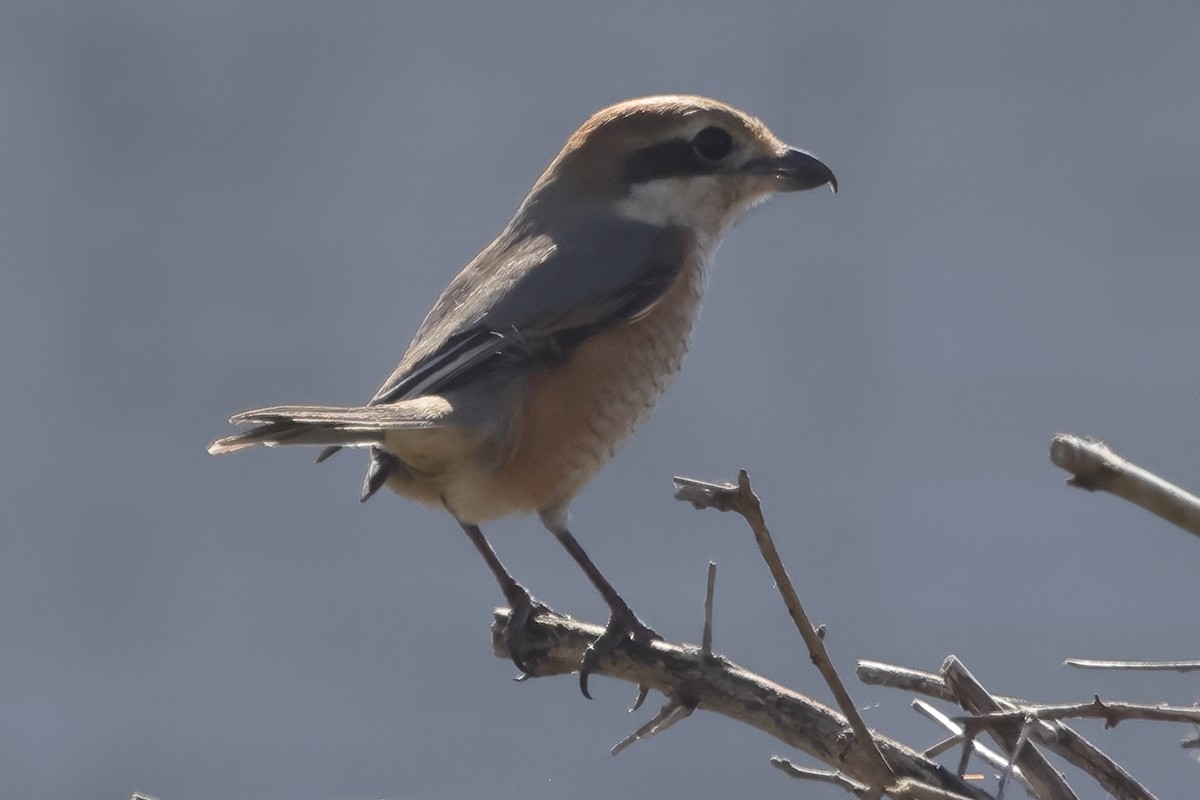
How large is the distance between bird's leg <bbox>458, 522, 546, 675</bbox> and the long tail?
0.43 metres

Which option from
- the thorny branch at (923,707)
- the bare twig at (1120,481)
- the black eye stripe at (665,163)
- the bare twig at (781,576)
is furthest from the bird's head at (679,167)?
the bare twig at (1120,481)

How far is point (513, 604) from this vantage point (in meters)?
2.88

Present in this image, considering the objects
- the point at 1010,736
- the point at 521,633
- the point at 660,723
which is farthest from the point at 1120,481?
the point at 521,633

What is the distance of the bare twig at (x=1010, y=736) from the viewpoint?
168 cm

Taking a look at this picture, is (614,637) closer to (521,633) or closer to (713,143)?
(521,633)

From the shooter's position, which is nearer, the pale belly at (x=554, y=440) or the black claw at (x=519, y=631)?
the black claw at (x=519, y=631)

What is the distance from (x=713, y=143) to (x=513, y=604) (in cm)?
124

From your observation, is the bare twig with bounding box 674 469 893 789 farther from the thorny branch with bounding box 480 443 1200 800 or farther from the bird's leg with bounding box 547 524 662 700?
the bird's leg with bounding box 547 524 662 700

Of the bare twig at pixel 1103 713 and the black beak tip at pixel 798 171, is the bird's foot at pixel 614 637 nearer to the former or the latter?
the bare twig at pixel 1103 713

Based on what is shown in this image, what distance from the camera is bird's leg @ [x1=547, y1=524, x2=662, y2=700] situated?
2.43m

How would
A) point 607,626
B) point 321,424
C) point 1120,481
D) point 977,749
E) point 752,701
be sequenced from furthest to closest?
point 607,626
point 321,424
point 752,701
point 977,749
point 1120,481

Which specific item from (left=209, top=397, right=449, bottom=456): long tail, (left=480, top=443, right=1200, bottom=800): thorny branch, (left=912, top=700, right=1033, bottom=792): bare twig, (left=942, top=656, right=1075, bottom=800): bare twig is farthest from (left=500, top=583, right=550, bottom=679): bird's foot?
(left=942, top=656, right=1075, bottom=800): bare twig

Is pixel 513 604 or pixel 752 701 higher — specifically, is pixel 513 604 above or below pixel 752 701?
below

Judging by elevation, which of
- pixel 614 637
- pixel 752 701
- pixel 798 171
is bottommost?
pixel 614 637
